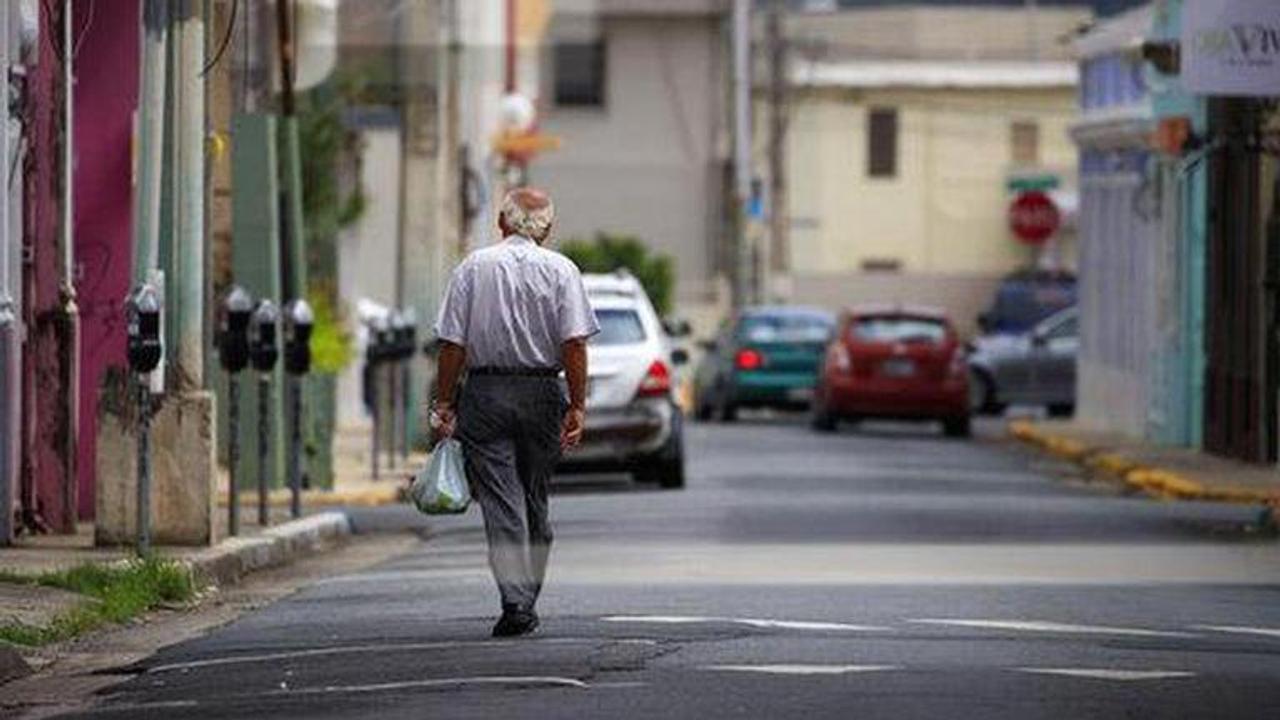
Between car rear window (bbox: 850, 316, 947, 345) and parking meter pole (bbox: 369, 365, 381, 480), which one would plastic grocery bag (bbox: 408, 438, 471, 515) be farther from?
car rear window (bbox: 850, 316, 947, 345)

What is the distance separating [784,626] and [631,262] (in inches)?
2147

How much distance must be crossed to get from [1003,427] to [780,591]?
3321 centimetres

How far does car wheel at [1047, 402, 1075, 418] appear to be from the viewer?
55344 millimetres

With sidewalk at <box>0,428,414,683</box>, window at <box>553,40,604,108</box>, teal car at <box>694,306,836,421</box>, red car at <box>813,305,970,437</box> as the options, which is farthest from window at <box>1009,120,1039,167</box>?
sidewalk at <box>0,428,414,683</box>

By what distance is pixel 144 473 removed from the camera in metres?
20.1

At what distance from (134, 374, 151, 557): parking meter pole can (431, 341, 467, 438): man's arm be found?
388 centimetres

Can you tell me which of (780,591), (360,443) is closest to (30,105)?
(780,591)

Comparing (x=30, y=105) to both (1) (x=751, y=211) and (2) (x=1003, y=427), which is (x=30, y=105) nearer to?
(2) (x=1003, y=427)

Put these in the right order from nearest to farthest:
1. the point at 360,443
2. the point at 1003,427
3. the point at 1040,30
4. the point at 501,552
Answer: the point at 501,552 → the point at 360,443 → the point at 1003,427 → the point at 1040,30

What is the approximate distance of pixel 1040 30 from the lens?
8569cm

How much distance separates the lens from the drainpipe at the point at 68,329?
22.5 metres

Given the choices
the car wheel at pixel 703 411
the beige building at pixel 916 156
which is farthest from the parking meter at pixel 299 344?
the beige building at pixel 916 156

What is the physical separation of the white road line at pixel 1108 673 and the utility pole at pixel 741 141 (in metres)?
56.0

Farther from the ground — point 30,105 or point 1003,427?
point 30,105
